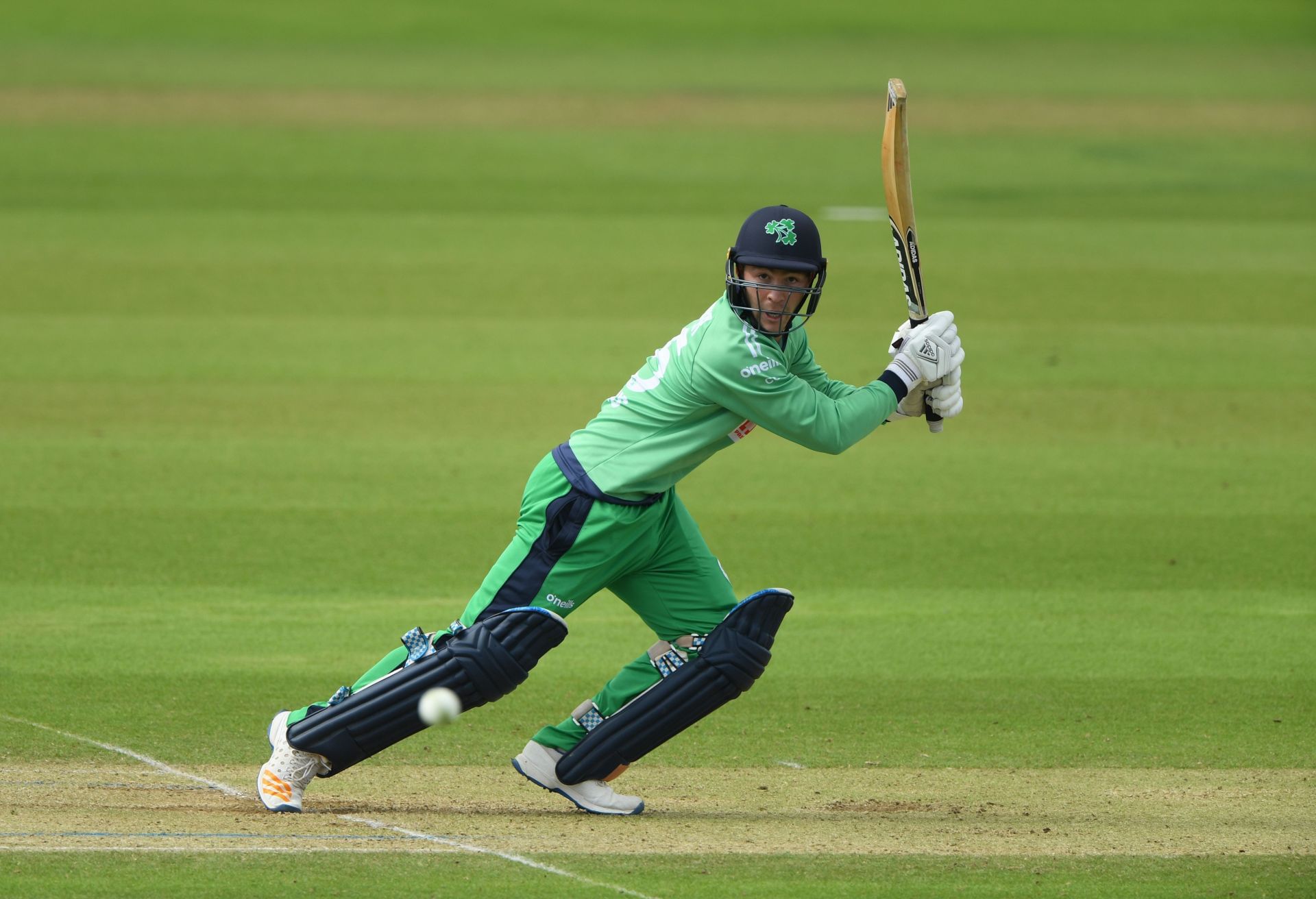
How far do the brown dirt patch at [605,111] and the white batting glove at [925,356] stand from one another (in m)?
17.7

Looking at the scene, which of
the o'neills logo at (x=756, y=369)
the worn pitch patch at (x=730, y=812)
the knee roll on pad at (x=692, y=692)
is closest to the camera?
the worn pitch patch at (x=730, y=812)

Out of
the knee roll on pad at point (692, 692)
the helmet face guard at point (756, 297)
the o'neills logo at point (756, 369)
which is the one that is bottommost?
the knee roll on pad at point (692, 692)

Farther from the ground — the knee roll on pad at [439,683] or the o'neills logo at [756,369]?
the o'neills logo at [756,369]

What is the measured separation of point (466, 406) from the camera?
37.6 feet

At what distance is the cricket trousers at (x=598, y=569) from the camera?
5.09 m

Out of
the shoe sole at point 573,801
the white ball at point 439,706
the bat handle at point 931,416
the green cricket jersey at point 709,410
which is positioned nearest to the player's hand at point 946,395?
the bat handle at point 931,416

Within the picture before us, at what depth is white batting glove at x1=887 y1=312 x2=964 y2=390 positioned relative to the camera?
5285 mm

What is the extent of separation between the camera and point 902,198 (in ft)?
18.6

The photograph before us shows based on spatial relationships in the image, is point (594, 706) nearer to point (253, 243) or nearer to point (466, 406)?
point (466, 406)

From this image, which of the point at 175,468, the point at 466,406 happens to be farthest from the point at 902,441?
the point at 175,468

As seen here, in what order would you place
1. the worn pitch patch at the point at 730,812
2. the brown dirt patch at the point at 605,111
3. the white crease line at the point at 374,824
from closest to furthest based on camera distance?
the white crease line at the point at 374,824
the worn pitch patch at the point at 730,812
the brown dirt patch at the point at 605,111

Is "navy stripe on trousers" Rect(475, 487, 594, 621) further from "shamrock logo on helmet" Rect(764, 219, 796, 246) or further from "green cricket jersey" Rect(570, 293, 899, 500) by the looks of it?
"shamrock logo on helmet" Rect(764, 219, 796, 246)

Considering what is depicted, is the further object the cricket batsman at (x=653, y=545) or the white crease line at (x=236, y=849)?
the cricket batsman at (x=653, y=545)

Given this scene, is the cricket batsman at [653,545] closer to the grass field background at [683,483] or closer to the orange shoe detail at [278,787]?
the orange shoe detail at [278,787]
